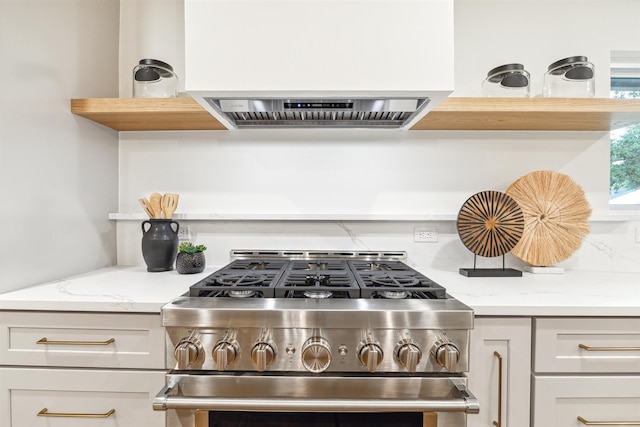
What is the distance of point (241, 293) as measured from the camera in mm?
1118

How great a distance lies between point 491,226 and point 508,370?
0.63m

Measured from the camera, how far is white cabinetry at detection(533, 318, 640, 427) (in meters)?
1.06

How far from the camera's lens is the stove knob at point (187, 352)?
3.18ft

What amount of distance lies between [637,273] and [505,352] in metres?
1.14

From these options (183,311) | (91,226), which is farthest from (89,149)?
(183,311)

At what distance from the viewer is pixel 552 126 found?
5.43ft

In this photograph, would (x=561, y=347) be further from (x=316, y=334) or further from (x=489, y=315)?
(x=316, y=334)

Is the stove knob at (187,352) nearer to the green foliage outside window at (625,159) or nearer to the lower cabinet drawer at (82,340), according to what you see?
the lower cabinet drawer at (82,340)

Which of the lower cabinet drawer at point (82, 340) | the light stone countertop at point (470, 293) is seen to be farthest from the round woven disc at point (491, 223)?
the lower cabinet drawer at point (82, 340)

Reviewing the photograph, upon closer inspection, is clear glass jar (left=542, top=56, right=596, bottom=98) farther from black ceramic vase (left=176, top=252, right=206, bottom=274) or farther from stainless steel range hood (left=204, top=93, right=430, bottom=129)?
black ceramic vase (left=176, top=252, right=206, bottom=274)

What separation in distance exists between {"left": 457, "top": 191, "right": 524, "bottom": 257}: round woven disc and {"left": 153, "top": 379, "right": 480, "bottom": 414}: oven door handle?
0.73 meters

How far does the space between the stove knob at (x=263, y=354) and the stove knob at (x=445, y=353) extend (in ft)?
1.47

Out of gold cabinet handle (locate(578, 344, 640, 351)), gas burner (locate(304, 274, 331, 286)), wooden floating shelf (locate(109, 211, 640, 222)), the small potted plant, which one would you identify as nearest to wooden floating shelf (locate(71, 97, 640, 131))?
wooden floating shelf (locate(109, 211, 640, 222))

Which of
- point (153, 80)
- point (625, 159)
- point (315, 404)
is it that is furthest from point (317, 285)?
point (625, 159)
